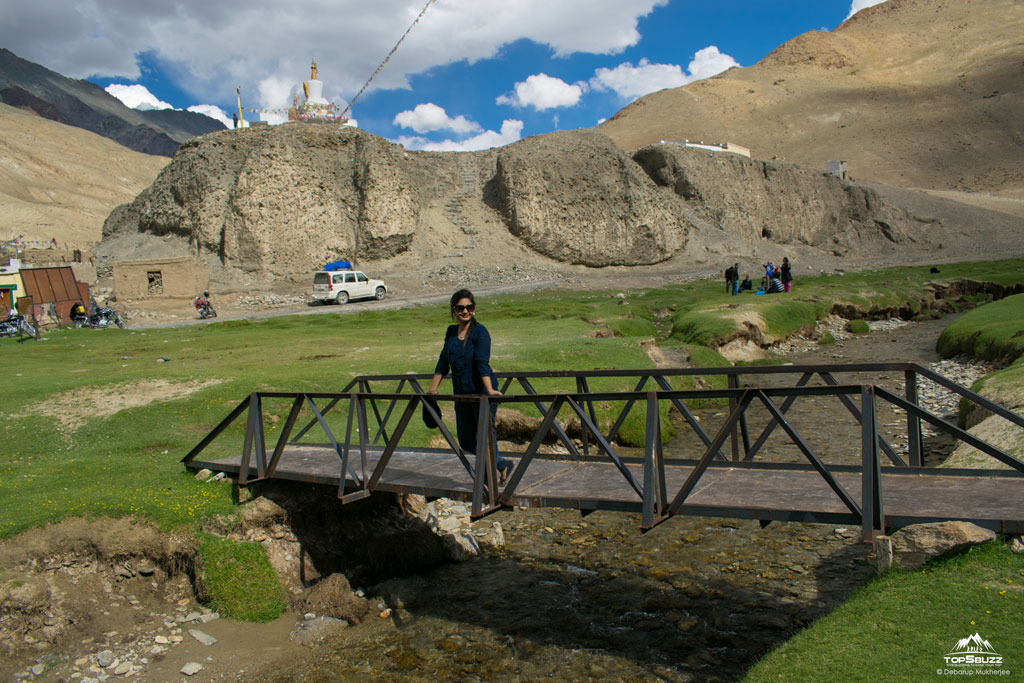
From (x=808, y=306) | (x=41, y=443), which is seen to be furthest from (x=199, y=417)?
(x=808, y=306)

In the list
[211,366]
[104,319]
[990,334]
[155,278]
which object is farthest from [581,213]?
[211,366]

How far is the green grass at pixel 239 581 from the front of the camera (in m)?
8.80

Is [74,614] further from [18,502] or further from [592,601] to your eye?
[592,601]

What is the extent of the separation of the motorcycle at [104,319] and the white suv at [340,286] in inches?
545

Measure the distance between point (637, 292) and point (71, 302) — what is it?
37.4 metres

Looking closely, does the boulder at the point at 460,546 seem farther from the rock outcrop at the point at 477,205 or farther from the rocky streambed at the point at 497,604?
the rock outcrop at the point at 477,205

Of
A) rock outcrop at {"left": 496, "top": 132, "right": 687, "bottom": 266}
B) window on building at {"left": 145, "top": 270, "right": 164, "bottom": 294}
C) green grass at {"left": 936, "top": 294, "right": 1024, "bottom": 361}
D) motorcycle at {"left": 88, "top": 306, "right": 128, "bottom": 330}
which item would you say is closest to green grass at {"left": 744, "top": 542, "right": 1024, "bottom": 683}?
green grass at {"left": 936, "top": 294, "right": 1024, "bottom": 361}

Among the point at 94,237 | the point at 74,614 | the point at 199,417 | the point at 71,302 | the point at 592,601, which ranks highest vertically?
the point at 94,237

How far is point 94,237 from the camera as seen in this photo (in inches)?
4414

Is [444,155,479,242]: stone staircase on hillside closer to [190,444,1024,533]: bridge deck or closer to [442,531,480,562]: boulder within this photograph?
[442,531,480,562]: boulder

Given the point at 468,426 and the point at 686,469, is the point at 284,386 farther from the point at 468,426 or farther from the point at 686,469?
the point at 686,469

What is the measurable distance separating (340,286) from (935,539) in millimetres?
47205

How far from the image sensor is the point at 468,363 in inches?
340

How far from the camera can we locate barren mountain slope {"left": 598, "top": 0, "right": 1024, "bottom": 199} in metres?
126
